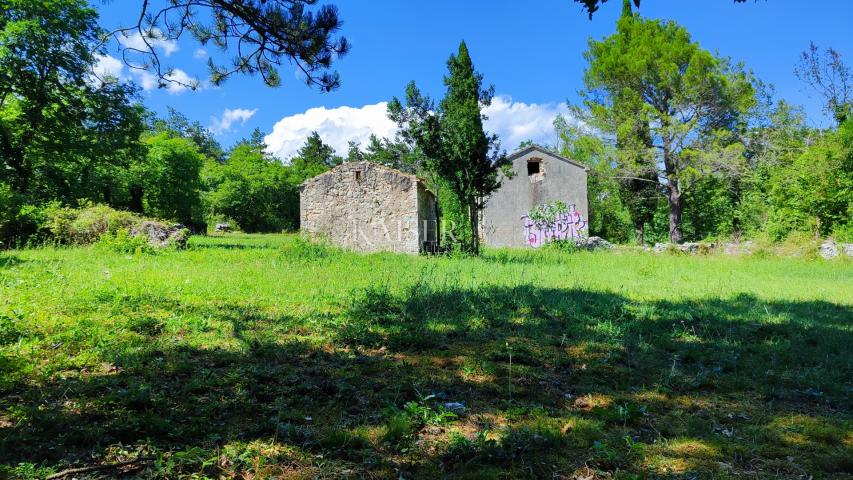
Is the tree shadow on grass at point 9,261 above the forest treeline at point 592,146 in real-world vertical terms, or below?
below

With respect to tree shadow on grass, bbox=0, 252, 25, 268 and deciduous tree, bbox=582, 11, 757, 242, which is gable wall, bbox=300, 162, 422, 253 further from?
deciduous tree, bbox=582, 11, 757, 242

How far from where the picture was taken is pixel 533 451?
2748mm

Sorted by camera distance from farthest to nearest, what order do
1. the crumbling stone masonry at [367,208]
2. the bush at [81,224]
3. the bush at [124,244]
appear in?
1. the crumbling stone masonry at [367,208]
2. the bush at [81,224]
3. the bush at [124,244]

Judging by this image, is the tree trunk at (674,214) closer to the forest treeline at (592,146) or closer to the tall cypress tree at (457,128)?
the forest treeline at (592,146)

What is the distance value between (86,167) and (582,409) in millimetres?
23636

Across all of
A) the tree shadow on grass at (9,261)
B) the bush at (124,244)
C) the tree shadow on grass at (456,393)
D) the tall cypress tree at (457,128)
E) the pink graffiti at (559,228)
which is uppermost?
the tall cypress tree at (457,128)

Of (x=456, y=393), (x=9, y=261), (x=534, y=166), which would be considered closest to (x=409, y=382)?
(x=456, y=393)

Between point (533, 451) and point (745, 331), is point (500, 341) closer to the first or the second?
point (533, 451)

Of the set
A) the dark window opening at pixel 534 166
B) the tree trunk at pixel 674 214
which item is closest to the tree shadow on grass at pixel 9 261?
the dark window opening at pixel 534 166

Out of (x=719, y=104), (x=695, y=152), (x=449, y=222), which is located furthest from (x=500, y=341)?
(x=719, y=104)

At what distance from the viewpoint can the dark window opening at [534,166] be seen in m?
26.3

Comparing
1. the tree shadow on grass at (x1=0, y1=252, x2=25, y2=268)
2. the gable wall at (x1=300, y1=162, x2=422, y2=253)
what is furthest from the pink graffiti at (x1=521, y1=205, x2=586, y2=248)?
the tree shadow on grass at (x1=0, y1=252, x2=25, y2=268)

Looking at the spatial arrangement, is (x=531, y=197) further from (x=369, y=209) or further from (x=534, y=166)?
(x=369, y=209)

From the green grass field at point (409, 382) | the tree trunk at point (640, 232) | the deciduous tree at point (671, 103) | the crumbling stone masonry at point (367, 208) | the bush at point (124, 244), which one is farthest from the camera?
the tree trunk at point (640, 232)
